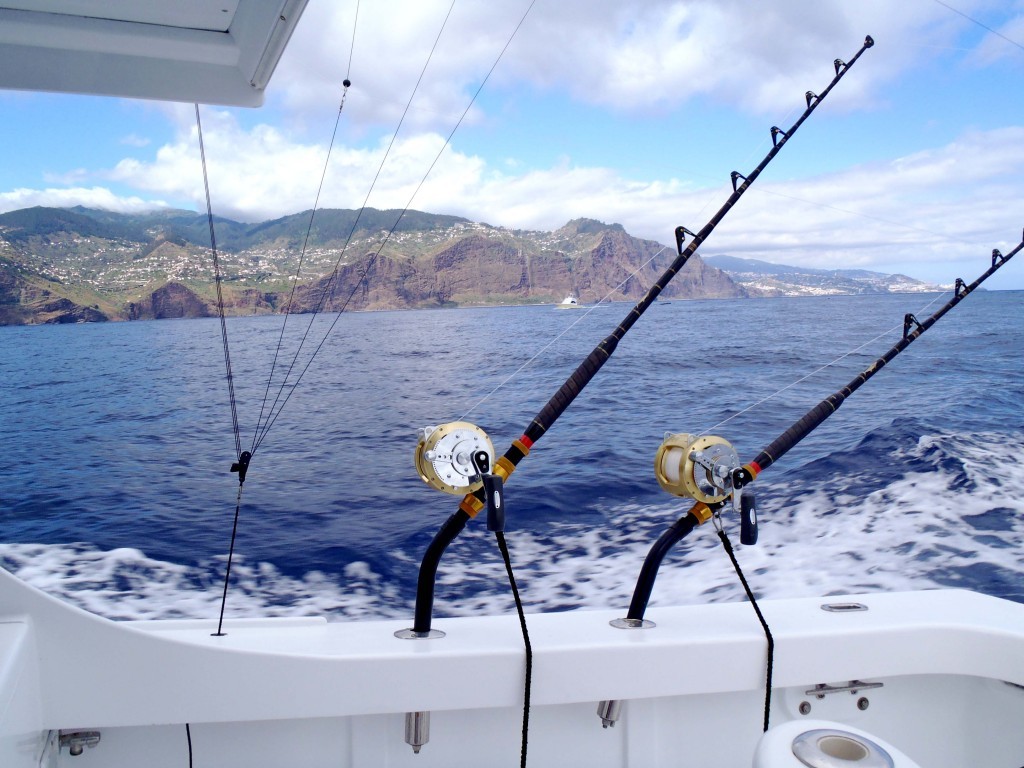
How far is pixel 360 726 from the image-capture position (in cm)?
139

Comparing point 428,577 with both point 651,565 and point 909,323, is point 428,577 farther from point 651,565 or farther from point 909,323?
point 909,323

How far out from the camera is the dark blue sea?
3.50 meters

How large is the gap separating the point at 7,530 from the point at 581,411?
16.8 ft

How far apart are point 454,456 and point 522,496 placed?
3.46 metres

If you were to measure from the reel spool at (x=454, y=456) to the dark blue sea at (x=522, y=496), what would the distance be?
81 cm

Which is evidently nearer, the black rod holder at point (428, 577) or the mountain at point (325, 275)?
the black rod holder at point (428, 577)

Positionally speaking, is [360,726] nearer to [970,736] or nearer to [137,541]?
[970,736]

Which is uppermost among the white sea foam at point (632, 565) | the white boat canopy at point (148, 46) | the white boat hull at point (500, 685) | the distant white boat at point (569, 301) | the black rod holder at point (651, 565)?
the distant white boat at point (569, 301)

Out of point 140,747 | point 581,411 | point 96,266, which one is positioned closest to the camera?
point 140,747

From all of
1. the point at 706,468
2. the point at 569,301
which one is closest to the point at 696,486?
the point at 706,468

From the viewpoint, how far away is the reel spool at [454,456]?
4.56 feet

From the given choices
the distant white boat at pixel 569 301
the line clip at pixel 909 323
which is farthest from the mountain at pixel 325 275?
the line clip at pixel 909 323

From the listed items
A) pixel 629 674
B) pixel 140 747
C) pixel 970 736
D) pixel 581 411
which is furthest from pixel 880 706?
pixel 581 411

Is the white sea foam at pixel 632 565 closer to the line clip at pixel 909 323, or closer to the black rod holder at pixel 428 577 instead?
the line clip at pixel 909 323
